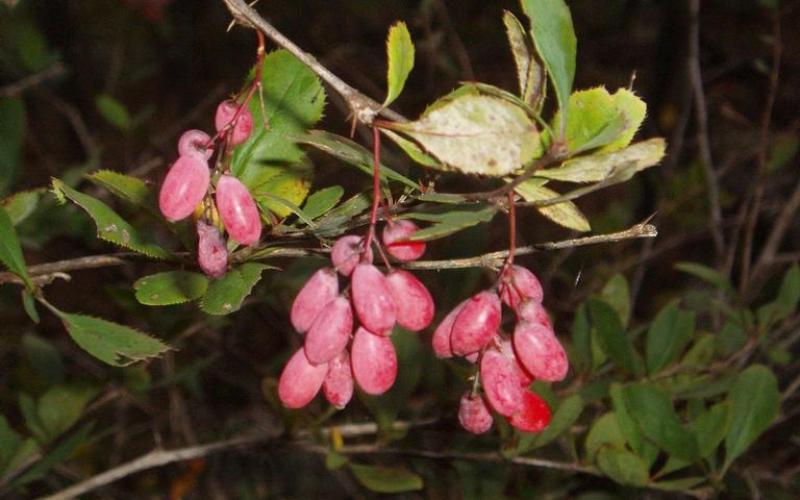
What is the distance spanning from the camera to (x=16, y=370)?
5.83ft

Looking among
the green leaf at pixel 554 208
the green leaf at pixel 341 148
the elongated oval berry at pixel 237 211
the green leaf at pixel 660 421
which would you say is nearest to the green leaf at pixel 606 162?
the green leaf at pixel 554 208

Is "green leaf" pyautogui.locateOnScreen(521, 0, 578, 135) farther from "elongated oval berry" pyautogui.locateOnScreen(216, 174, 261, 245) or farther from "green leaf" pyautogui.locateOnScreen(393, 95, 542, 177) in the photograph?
"elongated oval berry" pyautogui.locateOnScreen(216, 174, 261, 245)

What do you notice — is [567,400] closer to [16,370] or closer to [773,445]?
[773,445]

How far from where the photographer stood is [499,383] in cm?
73

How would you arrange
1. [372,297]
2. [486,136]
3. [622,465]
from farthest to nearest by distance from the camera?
1. [622,465]
2. [372,297]
3. [486,136]

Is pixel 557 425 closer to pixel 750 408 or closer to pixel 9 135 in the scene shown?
pixel 750 408

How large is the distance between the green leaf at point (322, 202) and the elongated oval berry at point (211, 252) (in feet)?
0.30

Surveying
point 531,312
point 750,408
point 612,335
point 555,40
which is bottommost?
point 750,408

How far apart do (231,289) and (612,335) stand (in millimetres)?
594

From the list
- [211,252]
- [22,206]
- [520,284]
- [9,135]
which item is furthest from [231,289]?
[9,135]

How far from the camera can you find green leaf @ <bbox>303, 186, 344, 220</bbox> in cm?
77

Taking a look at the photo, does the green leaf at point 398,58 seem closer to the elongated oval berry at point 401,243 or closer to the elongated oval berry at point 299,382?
the elongated oval berry at point 401,243

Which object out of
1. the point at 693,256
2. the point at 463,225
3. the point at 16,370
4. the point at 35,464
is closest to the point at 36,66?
the point at 16,370

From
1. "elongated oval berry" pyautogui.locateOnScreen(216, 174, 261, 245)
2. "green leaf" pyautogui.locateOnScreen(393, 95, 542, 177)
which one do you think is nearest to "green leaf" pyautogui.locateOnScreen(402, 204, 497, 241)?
"green leaf" pyautogui.locateOnScreen(393, 95, 542, 177)
